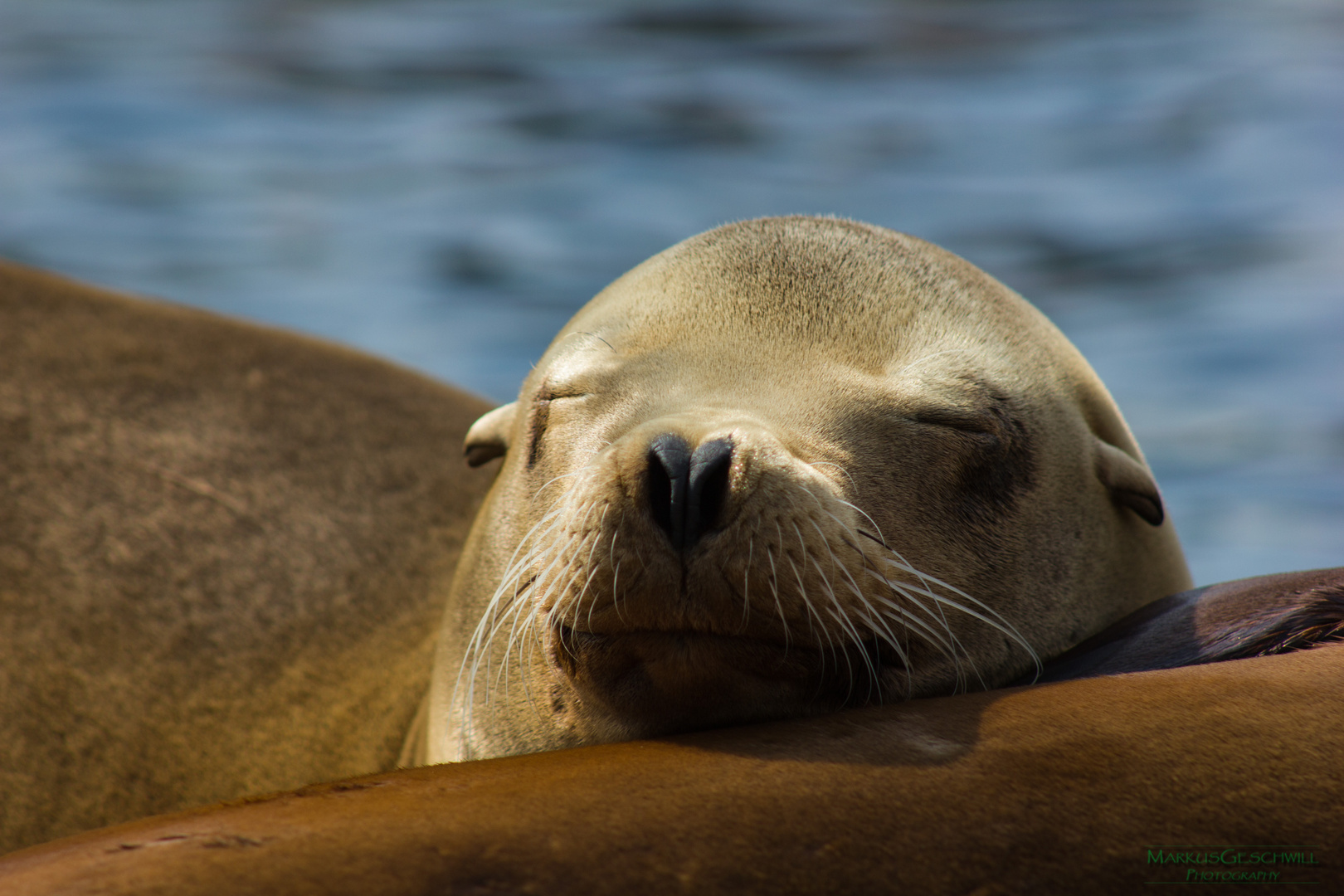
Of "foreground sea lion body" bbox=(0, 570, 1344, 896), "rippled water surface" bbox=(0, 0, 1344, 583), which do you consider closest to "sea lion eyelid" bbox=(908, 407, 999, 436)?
"foreground sea lion body" bbox=(0, 570, 1344, 896)

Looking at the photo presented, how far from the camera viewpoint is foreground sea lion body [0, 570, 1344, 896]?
1.14 metres

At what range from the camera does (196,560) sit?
10.3ft

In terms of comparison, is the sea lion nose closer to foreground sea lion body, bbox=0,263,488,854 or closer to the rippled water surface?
foreground sea lion body, bbox=0,263,488,854

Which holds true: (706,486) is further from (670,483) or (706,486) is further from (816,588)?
(816,588)

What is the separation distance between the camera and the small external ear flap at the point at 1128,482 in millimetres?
2275

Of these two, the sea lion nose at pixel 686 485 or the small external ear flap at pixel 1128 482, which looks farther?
the small external ear flap at pixel 1128 482

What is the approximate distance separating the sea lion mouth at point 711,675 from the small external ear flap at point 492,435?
87 centimetres

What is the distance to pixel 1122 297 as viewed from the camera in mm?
8242

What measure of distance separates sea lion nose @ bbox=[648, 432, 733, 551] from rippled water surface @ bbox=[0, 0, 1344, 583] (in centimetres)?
546

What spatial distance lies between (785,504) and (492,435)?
3.59ft

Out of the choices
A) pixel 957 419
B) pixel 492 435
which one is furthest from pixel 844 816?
pixel 492 435

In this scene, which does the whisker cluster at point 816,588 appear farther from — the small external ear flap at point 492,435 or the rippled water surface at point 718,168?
the rippled water surface at point 718,168

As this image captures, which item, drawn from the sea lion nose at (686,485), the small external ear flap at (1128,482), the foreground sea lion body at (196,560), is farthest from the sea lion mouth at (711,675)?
the foreground sea lion body at (196,560)

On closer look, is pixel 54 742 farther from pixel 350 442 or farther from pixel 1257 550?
pixel 1257 550
